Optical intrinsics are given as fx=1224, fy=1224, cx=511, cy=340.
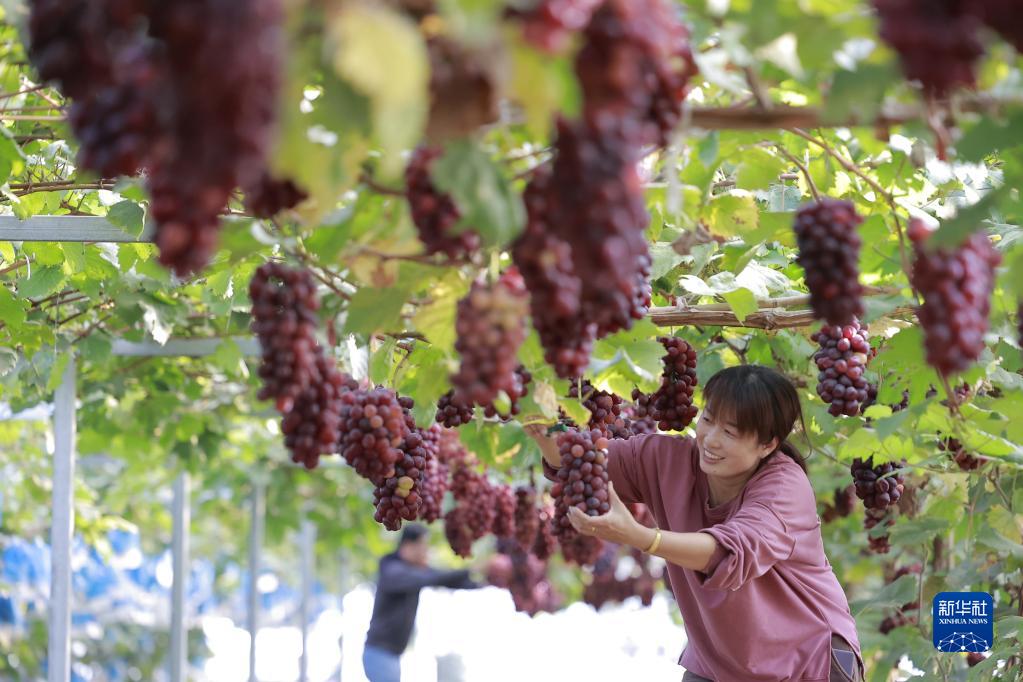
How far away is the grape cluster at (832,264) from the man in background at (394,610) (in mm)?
6316

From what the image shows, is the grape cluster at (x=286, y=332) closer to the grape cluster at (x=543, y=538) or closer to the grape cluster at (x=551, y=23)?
the grape cluster at (x=551, y=23)

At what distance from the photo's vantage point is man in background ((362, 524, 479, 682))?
7.94 metres

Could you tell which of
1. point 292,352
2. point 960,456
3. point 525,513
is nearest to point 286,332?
point 292,352

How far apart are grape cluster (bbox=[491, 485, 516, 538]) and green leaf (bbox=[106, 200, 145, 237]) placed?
3.11m

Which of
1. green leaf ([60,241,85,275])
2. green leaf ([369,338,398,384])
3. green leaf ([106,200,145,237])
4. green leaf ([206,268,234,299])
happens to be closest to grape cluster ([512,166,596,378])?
green leaf ([369,338,398,384])

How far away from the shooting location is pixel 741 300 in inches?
128

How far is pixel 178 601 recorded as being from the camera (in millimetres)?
8227

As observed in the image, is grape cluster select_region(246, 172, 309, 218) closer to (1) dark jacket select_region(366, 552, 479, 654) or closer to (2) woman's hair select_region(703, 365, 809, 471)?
(2) woman's hair select_region(703, 365, 809, 471)

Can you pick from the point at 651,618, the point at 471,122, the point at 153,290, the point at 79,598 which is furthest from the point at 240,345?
the point at 651,618

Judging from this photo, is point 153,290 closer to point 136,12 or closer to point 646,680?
point 136,12

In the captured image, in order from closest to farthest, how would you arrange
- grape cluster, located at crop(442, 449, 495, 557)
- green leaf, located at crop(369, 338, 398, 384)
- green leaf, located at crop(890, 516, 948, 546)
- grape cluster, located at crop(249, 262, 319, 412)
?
grape cluster, located at crop(249, 262, 319, 412)
green leaf, located at crop(369, 338, 398, 384)
green leaf, located at crop(890, 516, 948, 546)
grape cluster, located at crop(442, 449, 495, 557)

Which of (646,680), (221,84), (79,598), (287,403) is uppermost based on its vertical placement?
(221,84)

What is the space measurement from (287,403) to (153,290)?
10.4ft

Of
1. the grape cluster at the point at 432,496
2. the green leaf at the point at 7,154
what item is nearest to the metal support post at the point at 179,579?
the grape cluster at the point at 432,496
